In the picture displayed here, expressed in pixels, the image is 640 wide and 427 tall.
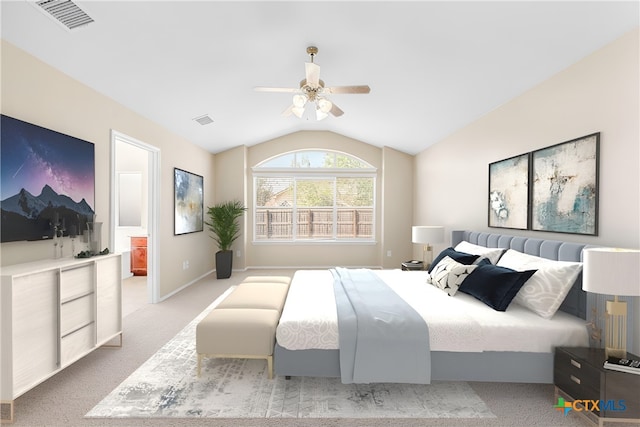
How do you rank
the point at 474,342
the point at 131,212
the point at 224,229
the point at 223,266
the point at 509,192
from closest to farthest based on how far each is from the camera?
the point at 474,342, the point at 509,192, the point at 223,266, the point at 224,229, the point at 131,212

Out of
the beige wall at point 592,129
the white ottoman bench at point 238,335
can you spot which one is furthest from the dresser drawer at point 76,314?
the beige wall at point 592,129

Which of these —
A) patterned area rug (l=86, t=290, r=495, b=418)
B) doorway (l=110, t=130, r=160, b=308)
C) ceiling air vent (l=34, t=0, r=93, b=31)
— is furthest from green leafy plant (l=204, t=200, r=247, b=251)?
ceiling air vent (l=34, t=0, r=93, b=31)

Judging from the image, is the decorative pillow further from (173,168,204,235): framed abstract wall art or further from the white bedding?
(173,168,204,235): framed abstract wall art

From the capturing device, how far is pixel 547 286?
237 cm

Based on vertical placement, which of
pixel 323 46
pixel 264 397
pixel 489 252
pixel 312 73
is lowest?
pixel 264 397

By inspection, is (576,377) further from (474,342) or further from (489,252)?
(489,252)

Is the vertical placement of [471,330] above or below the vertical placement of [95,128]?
below

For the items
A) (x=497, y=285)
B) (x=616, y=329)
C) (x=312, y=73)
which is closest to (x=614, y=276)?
(x=616, y=329)

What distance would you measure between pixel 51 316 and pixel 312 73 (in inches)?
108

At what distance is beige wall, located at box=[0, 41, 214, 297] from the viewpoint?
7.95 ft

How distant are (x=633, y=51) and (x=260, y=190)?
6.02 metres

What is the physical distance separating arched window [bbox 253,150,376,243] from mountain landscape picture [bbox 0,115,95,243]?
4079mm

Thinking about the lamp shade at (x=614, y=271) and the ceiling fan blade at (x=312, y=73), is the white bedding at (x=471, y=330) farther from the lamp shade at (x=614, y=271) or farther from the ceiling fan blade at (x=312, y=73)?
the ceiling fan blade at (x=312, y=73)

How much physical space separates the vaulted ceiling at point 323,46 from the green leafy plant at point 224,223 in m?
2.15
